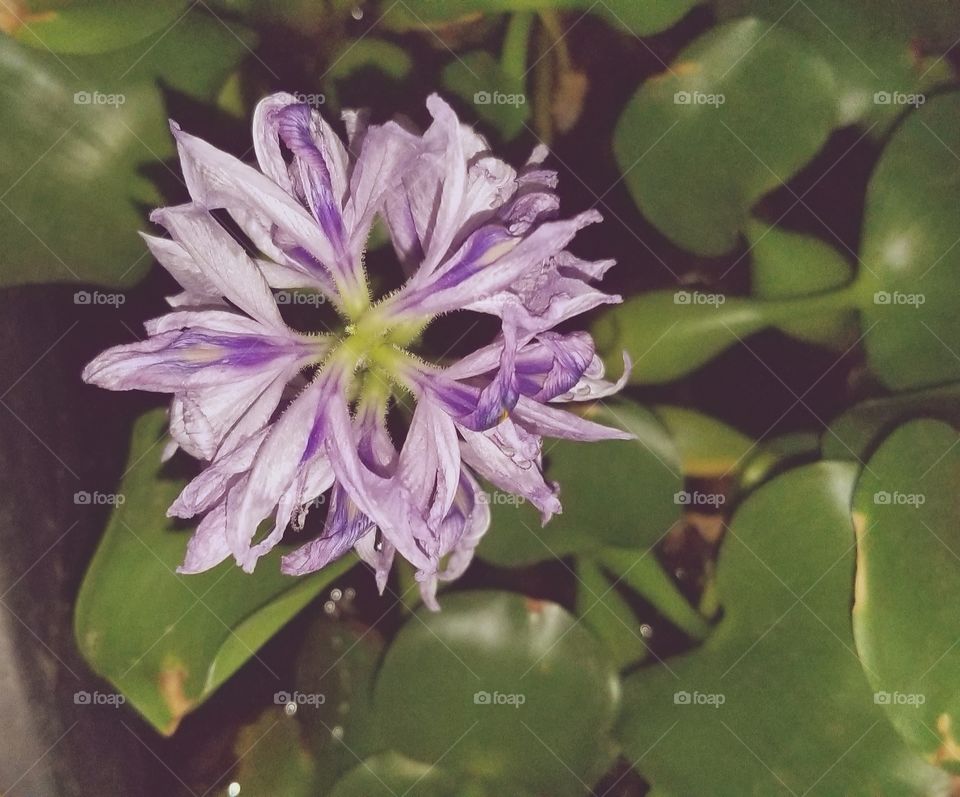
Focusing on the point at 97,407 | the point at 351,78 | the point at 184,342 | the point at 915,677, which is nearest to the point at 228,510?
the point at 184,342

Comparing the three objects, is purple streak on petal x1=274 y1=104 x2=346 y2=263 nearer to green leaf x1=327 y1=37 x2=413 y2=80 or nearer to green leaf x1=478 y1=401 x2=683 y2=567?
green leaf x1=327 y1=37 x2=413 y2=80

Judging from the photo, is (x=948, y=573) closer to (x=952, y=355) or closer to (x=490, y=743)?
(x=952, y=355)

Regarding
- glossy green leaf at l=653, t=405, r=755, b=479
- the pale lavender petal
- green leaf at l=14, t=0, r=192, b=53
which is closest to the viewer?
the pale lavender petal

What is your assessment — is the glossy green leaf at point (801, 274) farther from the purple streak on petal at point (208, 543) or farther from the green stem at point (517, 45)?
the purple streak on petal at point (208, 543)

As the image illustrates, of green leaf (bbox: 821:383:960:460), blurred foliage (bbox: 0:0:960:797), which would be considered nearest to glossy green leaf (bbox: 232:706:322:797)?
blurred foliage (bbox: 0:0:960:797)

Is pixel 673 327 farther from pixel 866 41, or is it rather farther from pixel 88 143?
pixel 88 143

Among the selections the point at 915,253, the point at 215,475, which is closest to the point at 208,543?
the point at 215,475

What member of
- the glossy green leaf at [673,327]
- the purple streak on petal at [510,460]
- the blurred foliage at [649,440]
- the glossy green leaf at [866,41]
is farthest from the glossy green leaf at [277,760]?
the glossy green leaf at [866,41]
